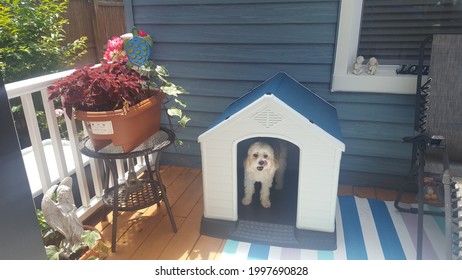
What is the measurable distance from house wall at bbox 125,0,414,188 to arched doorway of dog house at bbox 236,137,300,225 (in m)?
0.46

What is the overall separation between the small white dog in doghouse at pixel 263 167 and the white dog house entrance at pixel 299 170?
7 cm

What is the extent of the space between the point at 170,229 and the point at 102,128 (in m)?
0.78

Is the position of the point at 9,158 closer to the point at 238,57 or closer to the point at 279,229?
the point at 279,229

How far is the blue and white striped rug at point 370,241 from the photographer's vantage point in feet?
5.87

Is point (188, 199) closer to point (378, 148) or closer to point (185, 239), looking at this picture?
point (185, 239)

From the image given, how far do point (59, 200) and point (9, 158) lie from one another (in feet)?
2.38

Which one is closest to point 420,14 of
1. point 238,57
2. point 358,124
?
point 358,124

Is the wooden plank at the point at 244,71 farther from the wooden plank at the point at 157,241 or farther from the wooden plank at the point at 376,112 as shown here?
the wooden plank at the point at 157,241

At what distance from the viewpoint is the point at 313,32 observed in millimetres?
2201

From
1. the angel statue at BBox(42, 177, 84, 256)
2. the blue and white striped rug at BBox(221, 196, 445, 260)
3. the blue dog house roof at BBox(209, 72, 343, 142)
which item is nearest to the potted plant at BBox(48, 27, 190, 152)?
the angel statue at BBox(42, 177, 84, 256)

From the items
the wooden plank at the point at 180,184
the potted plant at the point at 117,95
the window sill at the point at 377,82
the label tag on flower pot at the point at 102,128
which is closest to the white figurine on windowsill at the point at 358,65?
the window sill at the point at 377,82

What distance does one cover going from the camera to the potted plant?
156 cm

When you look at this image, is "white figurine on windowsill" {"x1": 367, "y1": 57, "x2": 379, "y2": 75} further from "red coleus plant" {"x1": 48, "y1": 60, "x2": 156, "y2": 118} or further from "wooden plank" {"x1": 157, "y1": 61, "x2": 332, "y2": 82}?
"red coleus plant" {"x1": 48, "y1": 60, "x2": 156, "y2": 118}

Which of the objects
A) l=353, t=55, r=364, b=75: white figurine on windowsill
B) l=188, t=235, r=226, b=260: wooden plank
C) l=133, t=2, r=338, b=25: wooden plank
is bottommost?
l=188, t=235, r=226, b=260: wooden plank
